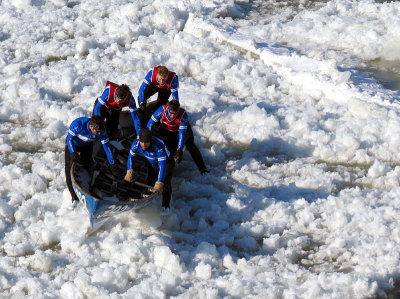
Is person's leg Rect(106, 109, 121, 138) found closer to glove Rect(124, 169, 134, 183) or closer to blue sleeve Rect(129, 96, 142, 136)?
blue sleeve Rect(129, 96, 142, 136)

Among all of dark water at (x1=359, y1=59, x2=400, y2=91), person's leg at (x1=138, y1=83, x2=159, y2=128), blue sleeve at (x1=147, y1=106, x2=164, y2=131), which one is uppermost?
blue sleeve at (x1=147, y1=106, x2=164, y2=131)

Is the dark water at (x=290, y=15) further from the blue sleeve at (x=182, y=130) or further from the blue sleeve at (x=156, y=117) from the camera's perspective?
Answer: the blue sleeve at (x=156, y=117)

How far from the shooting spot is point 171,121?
32.4ft

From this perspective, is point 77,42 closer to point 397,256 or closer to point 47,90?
point 47,90

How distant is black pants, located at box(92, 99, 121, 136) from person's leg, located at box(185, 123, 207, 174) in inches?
50.7

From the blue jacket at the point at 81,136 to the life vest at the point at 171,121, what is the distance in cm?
123

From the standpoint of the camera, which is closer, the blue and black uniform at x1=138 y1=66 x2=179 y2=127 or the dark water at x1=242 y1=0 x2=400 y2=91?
the blue and black uniform at x1=138 y1=66 x2=179 y2=127

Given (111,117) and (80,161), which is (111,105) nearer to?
(111,117)

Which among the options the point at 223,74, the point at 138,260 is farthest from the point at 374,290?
the point at 223,74

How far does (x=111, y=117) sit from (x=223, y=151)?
240cm

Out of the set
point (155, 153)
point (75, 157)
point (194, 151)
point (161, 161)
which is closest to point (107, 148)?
point (75, 157)

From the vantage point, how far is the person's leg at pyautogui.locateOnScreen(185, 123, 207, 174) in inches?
407

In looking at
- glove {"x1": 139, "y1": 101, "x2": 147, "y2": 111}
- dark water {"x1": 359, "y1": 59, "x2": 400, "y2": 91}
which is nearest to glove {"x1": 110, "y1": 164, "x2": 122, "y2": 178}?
glove {"x1": 139, "y1": 101, "x2": 147, "y2": 111}

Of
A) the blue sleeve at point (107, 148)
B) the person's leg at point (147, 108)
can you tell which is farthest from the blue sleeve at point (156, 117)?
the blue sleeve at point (107, 148)
